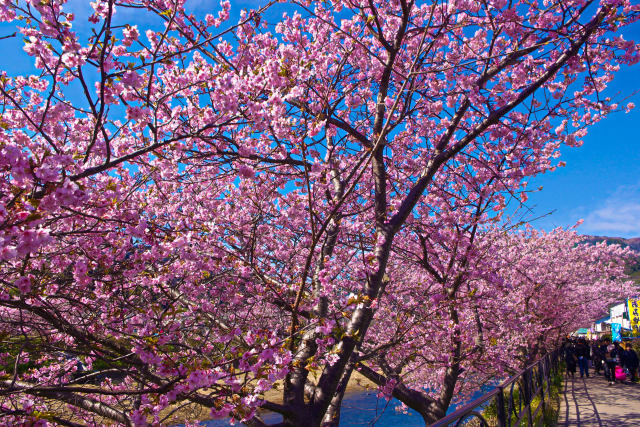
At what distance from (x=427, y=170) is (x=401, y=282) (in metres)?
6.05

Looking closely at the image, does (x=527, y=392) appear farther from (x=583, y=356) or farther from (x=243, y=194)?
(x=583, y=356)

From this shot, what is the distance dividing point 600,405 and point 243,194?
10781mm

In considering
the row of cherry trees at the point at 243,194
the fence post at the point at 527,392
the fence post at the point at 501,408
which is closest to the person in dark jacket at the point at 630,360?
the row of cherry trees at the point at 243,194

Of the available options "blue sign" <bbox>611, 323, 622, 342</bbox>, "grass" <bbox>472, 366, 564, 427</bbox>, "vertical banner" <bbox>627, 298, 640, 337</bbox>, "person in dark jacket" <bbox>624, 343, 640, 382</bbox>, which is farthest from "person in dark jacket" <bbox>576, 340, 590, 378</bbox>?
"blue sign" <bbox>611, 323, 622, 342</bbox>

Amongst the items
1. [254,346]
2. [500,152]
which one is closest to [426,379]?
[500,152]

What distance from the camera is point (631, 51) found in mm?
4547

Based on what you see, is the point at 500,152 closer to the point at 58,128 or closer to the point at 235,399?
the point at 235,399

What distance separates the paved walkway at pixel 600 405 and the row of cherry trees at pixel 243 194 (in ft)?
7.18

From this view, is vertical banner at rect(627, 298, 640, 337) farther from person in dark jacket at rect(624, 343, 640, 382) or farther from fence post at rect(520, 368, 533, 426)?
fence post at rect(520, 368, 533, 426)

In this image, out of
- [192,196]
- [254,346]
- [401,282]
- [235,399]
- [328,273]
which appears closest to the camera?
[235,399]

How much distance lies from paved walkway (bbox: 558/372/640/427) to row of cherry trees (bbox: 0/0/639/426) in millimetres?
2189

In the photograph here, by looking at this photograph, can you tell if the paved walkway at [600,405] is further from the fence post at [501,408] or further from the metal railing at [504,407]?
the fence post at [501,408]

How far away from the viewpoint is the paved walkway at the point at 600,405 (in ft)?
27.0

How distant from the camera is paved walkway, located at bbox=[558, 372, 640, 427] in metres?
8.24
